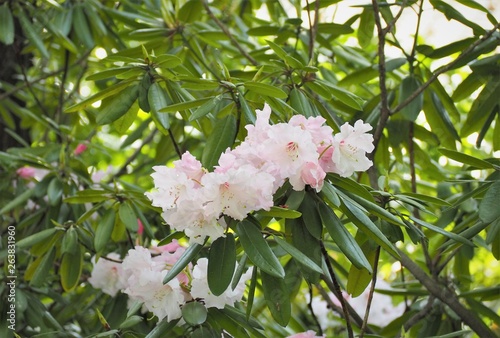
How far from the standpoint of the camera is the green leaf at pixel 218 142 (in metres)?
1.06

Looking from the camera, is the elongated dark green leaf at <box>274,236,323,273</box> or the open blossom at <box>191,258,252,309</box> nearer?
the elongated dark green leaf at <box>274,236,323,273</box>

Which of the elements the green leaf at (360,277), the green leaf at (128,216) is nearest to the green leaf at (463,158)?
the green leaf at (360,277)

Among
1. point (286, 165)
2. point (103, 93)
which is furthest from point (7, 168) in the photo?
point (286, 165)

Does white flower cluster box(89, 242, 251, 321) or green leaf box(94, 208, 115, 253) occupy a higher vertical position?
green leaf box(94, 208, 115, 253)

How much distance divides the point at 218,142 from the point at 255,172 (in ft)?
0.60

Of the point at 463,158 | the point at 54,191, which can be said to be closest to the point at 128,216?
the point at 54,191

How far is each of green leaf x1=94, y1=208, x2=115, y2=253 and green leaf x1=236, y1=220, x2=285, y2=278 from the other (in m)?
0.49

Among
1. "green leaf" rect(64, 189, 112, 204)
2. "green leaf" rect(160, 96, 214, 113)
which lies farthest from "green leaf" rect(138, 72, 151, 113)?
"green leaf" rect(64, 189, 112, 204)

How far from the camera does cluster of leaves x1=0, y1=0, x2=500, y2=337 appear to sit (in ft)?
3.25

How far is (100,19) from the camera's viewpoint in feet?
6.13

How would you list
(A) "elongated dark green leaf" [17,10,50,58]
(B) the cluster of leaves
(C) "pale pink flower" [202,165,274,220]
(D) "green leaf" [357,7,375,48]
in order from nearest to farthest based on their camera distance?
1. (C) "pale pink flower" [202,165,274,220]
2. (B) the cluster of leaves
3. (D) "green leaf" [357,7,375,48]
4. (A) "elongated dark green leaf" [17,10,50,58]

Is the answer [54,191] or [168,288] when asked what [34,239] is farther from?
[168,288]

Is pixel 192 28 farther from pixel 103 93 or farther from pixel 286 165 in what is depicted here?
pixel 286 165

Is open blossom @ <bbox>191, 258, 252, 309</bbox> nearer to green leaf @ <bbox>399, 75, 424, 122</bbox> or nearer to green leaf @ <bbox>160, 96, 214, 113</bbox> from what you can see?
green leaf @ <bbox>160, 96, 214, 113</bbox>
